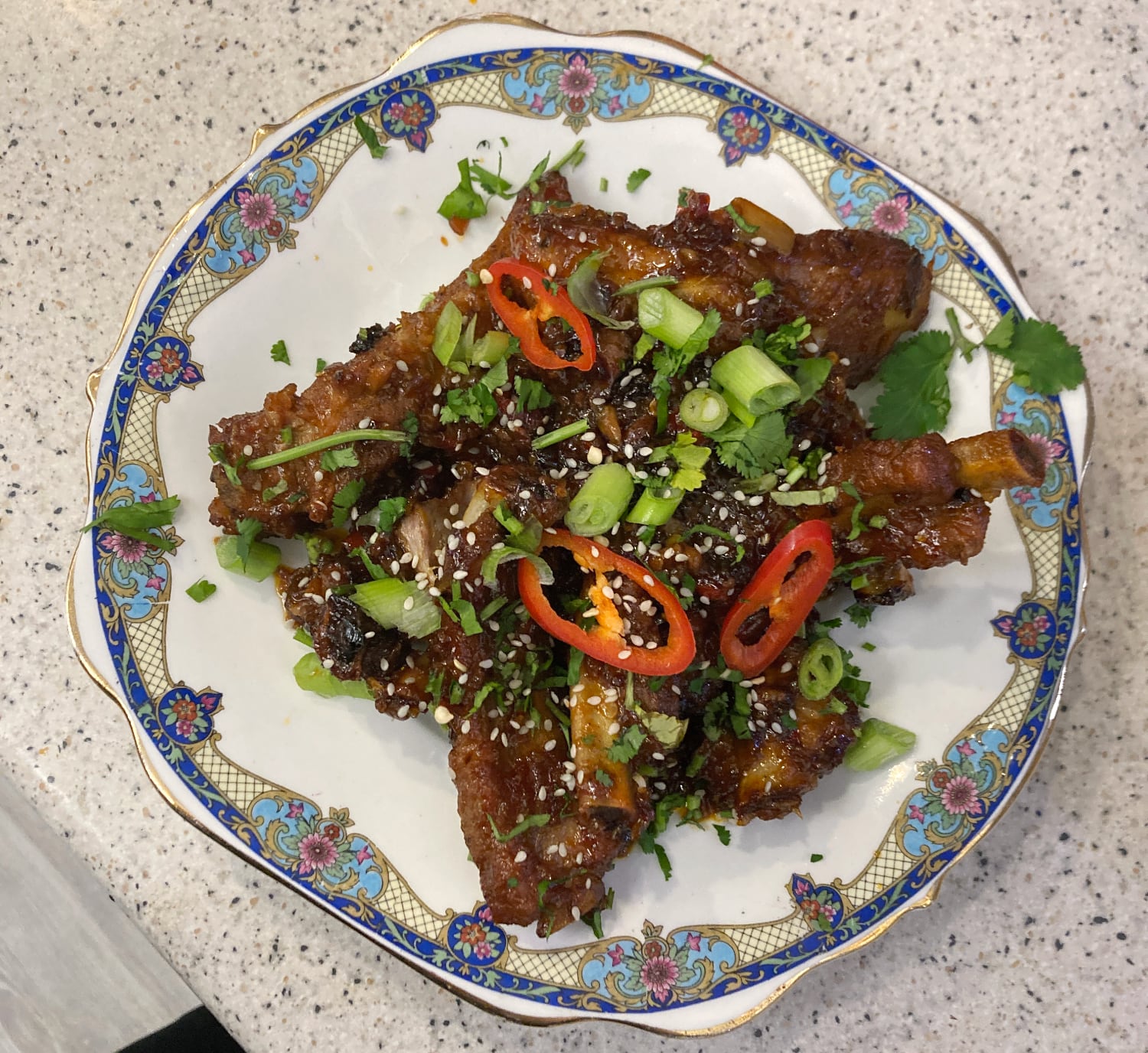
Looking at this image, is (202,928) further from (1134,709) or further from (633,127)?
(1134,709)

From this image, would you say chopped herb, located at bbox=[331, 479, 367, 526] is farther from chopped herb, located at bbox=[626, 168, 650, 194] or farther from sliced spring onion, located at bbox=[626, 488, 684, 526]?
chopped herb, located at bbox=[626, 168, 650, 194]

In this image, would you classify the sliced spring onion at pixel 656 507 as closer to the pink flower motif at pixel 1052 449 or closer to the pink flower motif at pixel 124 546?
the pink flower motif at pixel 1052 449

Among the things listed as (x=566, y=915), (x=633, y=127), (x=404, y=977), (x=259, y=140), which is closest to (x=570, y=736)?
(x=566, y=915)

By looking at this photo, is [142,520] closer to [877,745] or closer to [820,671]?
[820,671]

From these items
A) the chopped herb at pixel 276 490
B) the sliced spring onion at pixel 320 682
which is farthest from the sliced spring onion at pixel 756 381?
the sliced spring onion at pixel 320 682

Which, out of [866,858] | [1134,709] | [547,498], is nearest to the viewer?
[547,498]

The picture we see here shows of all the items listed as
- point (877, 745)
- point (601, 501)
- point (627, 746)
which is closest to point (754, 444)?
point (601, 501)
